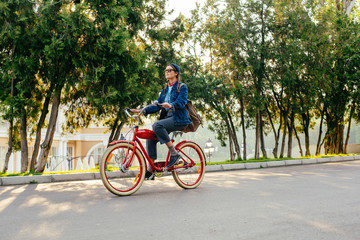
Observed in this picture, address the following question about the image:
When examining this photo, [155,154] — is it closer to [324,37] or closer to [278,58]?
[278,58]

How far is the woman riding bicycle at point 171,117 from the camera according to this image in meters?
6.18

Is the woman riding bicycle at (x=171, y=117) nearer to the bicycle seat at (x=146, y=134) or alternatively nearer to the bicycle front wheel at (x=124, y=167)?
the bicycle seat at (x=146, y=134)

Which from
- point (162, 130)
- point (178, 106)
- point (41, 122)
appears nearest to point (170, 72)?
point (178, 106)

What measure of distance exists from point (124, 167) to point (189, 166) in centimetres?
135

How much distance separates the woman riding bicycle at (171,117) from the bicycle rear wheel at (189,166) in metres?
0.28

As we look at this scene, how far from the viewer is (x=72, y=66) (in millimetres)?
11508

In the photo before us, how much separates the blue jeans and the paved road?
700 mm

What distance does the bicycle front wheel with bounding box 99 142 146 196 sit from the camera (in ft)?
19.1

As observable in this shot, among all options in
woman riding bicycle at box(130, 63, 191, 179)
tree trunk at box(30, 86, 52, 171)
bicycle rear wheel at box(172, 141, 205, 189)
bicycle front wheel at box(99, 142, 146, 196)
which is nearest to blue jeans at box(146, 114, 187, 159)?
woman riding bicycle at box(130, 63, 191, 179)

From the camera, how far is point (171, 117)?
6.32 metres

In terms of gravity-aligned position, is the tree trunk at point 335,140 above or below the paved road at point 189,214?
above

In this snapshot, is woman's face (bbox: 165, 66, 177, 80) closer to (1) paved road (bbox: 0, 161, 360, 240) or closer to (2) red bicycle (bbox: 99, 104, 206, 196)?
(2) red bicycle (bbox: 99, 104, 206, 196)

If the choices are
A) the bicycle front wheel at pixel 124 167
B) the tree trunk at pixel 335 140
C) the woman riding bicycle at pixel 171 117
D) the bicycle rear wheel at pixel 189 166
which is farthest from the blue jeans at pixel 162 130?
the tree trunk at pixel 335 140

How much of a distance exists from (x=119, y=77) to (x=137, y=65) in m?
0.65
